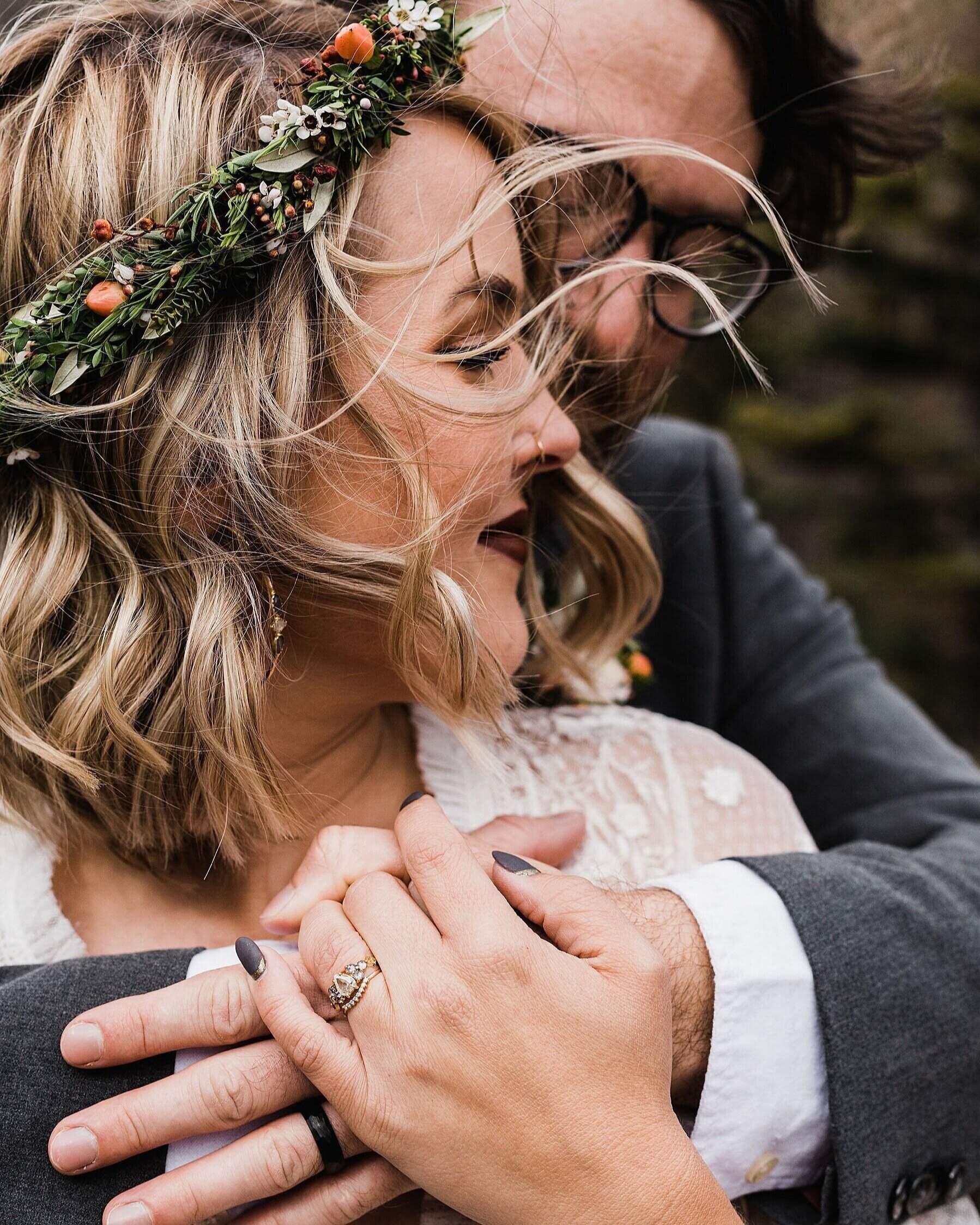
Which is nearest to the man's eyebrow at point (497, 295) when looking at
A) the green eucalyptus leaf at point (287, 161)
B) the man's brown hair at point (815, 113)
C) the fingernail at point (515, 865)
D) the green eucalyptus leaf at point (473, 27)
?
the green eucalyptus leaf at point (287, 161)

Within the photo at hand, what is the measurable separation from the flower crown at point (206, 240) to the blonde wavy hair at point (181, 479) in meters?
0.04

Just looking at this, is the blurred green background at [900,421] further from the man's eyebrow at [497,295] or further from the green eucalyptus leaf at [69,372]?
the green eucalyptus leaf at [69,372]

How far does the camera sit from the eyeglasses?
1.96 meters

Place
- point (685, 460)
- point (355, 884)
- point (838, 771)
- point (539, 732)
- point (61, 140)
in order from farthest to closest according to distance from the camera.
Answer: point (685, 460) → point (838, 771) → point (539, 732) → point (61, 140) → point (355, 884)

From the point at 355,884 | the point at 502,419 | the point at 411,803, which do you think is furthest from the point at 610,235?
the point at 355,884

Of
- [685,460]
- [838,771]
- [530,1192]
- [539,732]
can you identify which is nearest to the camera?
[530,1192]

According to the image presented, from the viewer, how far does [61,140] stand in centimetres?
147

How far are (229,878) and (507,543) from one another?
0.76m

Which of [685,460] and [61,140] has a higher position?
[61,140]

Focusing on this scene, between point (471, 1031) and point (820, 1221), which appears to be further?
point (820, 1221)

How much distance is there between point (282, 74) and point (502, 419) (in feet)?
1.98

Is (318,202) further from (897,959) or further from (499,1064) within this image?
(897,959)

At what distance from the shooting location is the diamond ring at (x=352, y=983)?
1225 millimetres

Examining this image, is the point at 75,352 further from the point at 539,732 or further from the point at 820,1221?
the point at 820,1221
